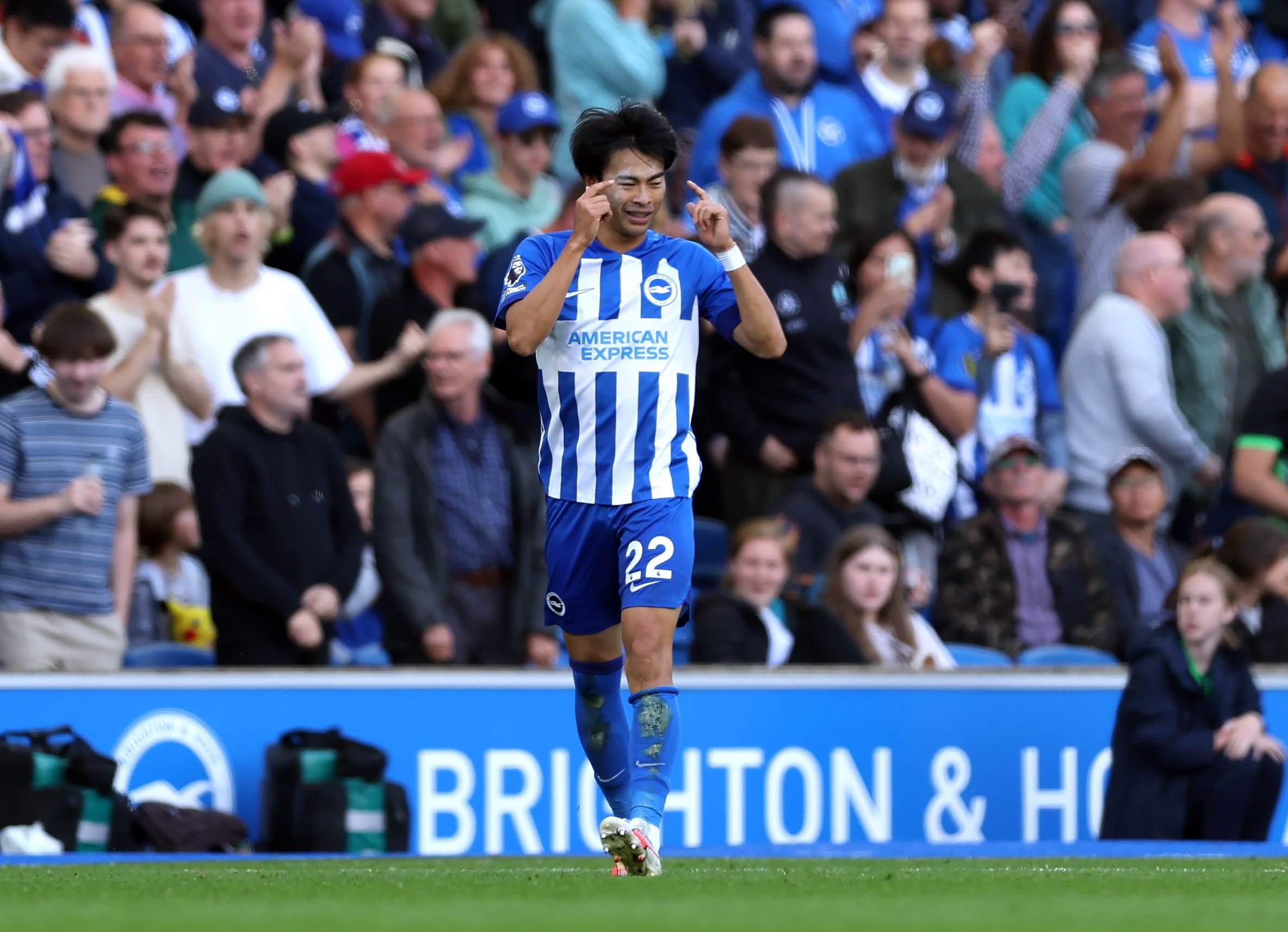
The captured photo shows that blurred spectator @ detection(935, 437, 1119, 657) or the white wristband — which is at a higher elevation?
the white wristband

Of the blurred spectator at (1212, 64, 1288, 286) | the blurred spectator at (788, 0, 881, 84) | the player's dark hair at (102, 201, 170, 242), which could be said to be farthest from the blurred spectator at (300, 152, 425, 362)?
the blurred spectator at (1212, 64, 1288, 286)

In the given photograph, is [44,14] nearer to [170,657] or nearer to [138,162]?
[138,162]

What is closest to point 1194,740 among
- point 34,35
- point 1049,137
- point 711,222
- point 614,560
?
point 614,560

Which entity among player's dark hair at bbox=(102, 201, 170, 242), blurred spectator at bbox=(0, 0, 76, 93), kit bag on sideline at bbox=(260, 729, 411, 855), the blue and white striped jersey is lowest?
kit bag on sideline at bbox=(260, 729, 411, 855)

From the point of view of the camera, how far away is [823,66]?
14.4 meters

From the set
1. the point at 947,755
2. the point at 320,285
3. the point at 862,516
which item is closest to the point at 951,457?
the point at 862,516

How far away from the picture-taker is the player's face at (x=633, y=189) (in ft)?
23.3

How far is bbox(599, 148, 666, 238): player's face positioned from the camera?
7.10 metres

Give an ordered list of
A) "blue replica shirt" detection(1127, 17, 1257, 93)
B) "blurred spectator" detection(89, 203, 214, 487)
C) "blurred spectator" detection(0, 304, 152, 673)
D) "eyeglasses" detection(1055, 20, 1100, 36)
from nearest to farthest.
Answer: "blurred spectator" detection(0, 304, 152, 673), "blurred spectator" detection(89, 203, 214, 487), "eyeglasses" detection(1055, 20, 1100, 36), "blue replica shirt" detection(1127, 17, 1257, 93)

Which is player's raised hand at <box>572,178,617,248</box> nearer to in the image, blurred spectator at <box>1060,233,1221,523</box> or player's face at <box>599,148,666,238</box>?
player's face at <box>599,148,666,238</box>

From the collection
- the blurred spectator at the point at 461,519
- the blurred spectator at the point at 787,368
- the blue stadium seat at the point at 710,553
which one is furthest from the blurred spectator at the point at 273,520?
the blurred spectator at the point at 787,368

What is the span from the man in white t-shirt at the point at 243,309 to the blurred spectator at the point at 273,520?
0.50m

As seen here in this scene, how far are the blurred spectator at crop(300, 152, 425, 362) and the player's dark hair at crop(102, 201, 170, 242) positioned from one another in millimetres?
1014

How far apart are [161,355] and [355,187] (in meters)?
1.47
